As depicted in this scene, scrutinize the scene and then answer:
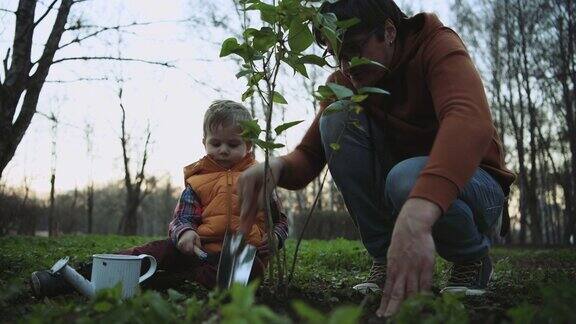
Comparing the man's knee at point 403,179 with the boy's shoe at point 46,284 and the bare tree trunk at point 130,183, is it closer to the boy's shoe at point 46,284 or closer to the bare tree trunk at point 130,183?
the boy's shoe at point 46,284

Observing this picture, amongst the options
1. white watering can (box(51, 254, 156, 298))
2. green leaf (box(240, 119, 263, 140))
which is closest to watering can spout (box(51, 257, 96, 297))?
white watering can (box(51, 254, 156, 298))

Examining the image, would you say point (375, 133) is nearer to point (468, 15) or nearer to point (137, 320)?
point (137, 320)

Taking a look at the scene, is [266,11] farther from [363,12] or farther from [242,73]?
[363,12]

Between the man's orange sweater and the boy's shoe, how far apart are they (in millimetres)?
995

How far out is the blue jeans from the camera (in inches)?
75.7

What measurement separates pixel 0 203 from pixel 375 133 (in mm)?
13693

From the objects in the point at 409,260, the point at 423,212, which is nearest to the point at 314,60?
the point at 423,212

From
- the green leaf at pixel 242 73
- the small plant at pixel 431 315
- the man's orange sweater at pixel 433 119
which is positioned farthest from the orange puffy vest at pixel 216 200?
the small plant at pixel 431 315

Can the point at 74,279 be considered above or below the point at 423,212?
below

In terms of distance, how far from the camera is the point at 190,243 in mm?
2379

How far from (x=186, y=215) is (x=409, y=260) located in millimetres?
1561

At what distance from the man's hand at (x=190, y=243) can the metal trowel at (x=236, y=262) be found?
1.91ft

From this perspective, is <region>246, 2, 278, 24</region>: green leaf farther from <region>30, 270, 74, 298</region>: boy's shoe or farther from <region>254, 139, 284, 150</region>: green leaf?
<region>30, 270, 74, 298</region>: boy's shoe

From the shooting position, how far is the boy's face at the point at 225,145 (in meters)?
2.69
